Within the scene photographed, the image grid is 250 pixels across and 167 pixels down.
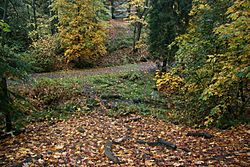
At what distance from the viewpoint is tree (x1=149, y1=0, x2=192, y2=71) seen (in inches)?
677

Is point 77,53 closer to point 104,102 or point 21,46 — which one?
point 21,46

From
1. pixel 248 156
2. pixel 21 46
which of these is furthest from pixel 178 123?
pixel 21 46

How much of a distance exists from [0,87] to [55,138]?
2.10 metres

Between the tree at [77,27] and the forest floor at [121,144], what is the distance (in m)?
11.8

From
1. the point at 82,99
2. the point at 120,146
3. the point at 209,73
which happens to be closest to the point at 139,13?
the point at 82,99

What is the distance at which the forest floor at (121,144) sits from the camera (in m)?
5.85

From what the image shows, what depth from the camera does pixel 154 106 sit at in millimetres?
12820

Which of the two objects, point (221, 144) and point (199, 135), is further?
point (199, 135)

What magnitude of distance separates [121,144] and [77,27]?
1569cm

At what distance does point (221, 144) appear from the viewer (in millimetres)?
6844

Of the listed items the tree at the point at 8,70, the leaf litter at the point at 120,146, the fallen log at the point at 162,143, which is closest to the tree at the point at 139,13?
the leaf litter at the point at 120,146

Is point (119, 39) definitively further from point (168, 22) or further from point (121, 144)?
point (121, 144)

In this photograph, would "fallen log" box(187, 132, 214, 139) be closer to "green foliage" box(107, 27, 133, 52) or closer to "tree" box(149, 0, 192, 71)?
"tree" box(149, 0, 192, 71)

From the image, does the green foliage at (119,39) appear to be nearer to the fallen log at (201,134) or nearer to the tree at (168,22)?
the tree at (168,22)
